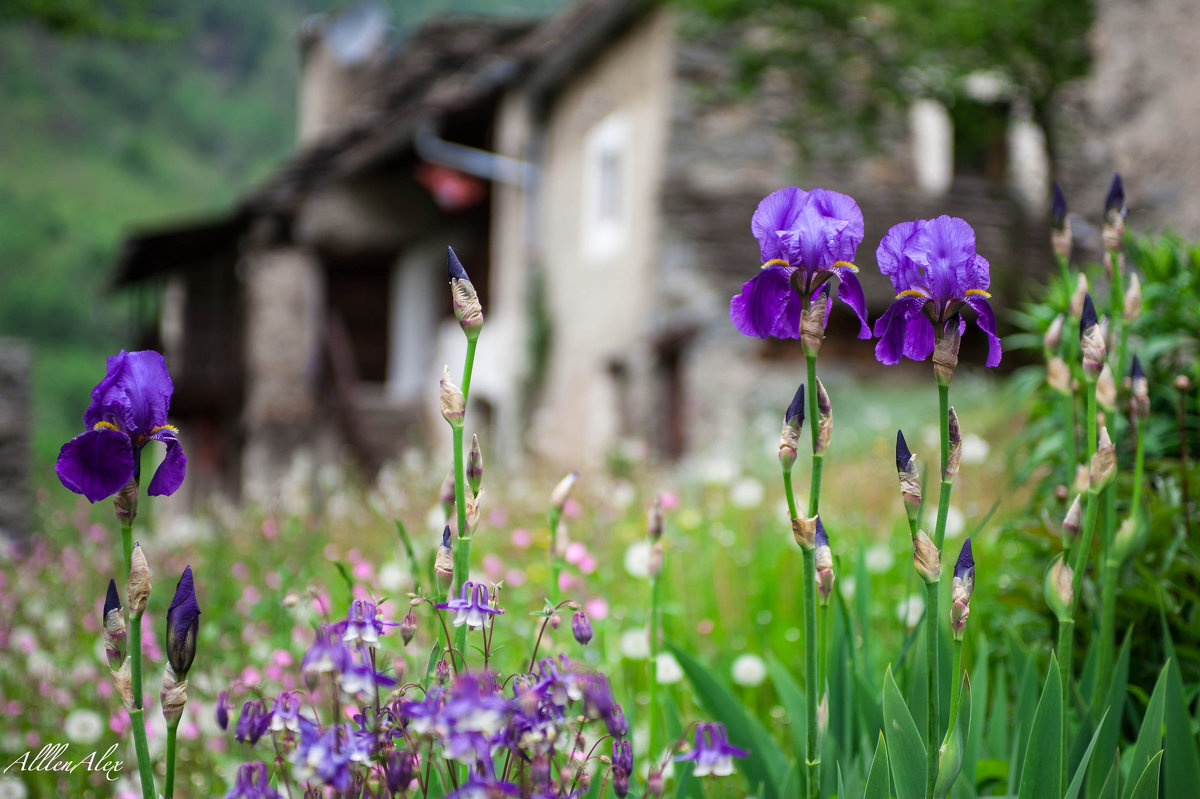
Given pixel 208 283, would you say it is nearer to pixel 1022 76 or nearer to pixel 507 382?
pixel 507 382

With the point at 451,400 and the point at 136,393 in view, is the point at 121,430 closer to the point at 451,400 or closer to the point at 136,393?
the point at 136,393

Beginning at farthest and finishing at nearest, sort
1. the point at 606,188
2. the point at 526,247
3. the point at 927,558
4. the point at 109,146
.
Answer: the point at 109,146 → the point at 526,247 → the point at 606,188 → the point at 927,558

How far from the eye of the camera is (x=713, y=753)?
106cm

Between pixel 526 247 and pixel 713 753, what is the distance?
10.9 meters

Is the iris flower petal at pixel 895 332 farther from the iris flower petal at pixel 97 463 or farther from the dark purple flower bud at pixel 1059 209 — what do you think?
the iris flower petal at pixel 97 463

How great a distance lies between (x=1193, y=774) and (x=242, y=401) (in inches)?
528

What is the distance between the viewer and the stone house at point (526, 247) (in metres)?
9.27

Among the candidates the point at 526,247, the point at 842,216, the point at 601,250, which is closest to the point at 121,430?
the point at 842,216

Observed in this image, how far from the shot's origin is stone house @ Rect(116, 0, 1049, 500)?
9266 mm

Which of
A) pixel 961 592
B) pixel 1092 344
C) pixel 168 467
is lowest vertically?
pixel 961 592

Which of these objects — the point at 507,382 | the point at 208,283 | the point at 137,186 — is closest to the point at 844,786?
the point at 507,382

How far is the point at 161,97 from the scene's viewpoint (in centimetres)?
3994

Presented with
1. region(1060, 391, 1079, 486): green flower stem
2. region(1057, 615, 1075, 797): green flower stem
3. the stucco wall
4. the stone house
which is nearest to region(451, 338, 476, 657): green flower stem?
region(1057, 615, 1075, 797): green flower stem

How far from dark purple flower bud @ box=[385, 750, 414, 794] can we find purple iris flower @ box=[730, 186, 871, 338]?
58cm
